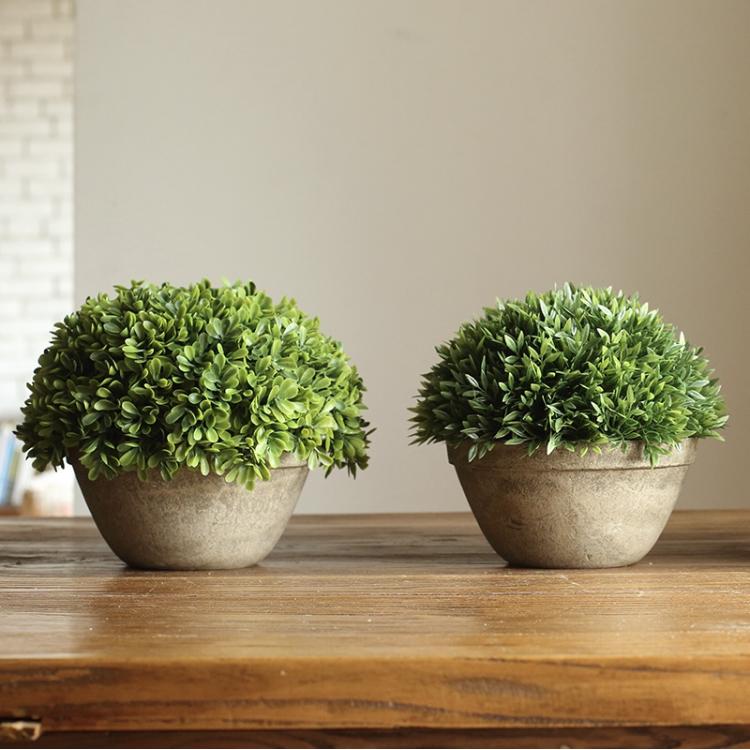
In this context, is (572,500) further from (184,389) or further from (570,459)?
(184,389)

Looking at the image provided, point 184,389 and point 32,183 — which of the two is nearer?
point 184,389

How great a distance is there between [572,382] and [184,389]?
10.5 inches

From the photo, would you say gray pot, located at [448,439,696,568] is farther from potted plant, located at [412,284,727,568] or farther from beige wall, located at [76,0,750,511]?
beige wall, located at [76,0,750,511]

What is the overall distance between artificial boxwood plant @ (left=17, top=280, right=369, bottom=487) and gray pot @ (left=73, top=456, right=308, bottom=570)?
0.05 ft

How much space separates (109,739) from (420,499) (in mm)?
946

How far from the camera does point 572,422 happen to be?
0.69 metres

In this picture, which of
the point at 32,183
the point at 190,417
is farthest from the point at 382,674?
the point at 32,183

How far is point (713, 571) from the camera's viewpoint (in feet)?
2.33

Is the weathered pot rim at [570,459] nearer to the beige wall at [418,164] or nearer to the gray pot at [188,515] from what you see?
the gray pot at [188,515]

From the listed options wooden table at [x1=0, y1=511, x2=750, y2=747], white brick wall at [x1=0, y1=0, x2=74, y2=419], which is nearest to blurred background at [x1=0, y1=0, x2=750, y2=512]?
wooden table at [x1=0, y1=511, x2=750, y2=747]

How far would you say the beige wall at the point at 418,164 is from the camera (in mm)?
1352

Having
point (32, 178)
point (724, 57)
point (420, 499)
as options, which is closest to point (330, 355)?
point (420, 499)

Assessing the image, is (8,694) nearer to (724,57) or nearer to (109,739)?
(109,739)

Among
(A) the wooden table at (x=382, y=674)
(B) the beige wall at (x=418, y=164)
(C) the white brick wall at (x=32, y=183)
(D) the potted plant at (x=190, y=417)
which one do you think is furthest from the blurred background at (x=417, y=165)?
(C) the white brick wall at (x=32, y=183)
